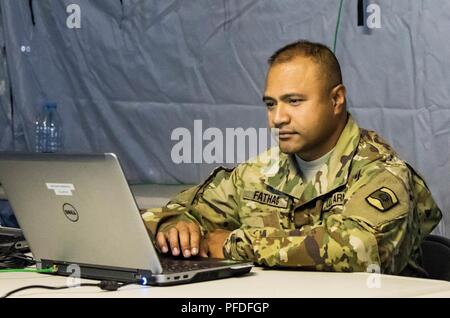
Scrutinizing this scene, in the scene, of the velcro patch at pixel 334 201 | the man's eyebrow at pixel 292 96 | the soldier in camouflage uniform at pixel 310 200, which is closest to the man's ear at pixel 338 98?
the soldier in camouflage uniform at pixel 310 200

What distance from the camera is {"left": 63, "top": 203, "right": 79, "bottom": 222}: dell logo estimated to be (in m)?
2.08

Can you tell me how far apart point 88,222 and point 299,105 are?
0.73 meters

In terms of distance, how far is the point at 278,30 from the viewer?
12.0ft

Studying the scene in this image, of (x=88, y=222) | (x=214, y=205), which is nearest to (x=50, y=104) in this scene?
(x=214, y=205)

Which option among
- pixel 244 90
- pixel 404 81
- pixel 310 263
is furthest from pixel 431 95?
pixel 310 263

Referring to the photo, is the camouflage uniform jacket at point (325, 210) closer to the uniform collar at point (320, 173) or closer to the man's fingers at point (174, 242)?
the uniform collar at point (320, 173)

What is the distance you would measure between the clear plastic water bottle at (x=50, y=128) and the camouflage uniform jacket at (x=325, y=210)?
146 centimetres

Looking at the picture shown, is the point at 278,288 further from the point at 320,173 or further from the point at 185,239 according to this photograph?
the point at 320,173

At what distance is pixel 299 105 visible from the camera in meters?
2.51

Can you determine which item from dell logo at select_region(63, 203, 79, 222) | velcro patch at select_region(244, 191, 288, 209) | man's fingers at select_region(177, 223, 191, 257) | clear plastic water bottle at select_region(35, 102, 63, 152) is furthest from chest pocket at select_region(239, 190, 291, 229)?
clear plastic water bottle at select_region(35, 102, 63, 152)

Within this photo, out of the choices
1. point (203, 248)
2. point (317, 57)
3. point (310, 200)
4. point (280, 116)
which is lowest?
point (203, 248)

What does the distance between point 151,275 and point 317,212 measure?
0.63 metres

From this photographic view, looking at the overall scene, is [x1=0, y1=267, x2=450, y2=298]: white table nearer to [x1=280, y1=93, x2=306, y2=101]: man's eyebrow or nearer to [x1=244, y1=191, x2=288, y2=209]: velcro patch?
[x1=244, y1=191, x2=288, y2=209]: velcro patch

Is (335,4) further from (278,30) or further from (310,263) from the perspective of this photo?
(310,263)
